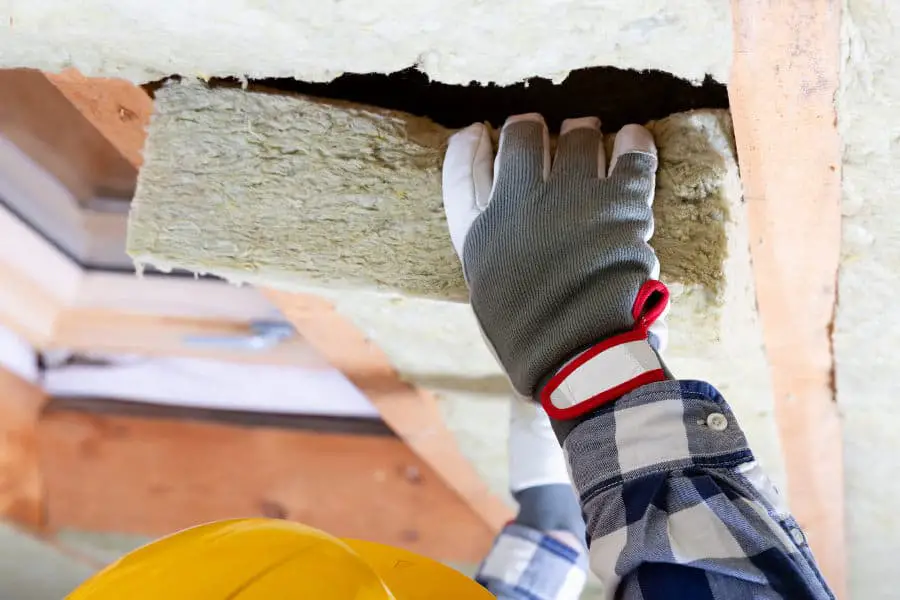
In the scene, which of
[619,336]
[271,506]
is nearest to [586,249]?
[619,336]

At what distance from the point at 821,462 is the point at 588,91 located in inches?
27.2

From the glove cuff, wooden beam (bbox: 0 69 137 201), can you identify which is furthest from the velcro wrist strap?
wooden beam (bbox: 0 69 137 201)

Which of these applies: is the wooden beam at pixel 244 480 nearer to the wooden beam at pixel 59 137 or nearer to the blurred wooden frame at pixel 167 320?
the blurred wooden frame at pixel 167 320

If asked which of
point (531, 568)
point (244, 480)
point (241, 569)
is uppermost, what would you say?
point (241, 569)

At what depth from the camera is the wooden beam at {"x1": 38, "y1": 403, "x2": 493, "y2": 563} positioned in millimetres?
1650

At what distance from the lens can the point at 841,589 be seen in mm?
1617

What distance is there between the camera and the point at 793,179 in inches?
23.5

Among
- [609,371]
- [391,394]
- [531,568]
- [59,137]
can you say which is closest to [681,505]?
[609,371]

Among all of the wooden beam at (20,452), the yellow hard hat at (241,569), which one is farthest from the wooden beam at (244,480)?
A: the yellow hard hat at (241,569)

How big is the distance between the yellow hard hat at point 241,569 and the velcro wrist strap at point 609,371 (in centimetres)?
27

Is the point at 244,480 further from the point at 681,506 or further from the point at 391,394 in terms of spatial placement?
the point at 681,506

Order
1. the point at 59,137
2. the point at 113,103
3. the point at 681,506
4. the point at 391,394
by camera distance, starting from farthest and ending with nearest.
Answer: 1. the point at 391,394
2. the point at 59,137
3. the point at 113,103
4. the point at 681,506

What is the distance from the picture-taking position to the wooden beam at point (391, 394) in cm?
100

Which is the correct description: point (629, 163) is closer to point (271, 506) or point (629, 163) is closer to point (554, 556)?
point (554, 556)
